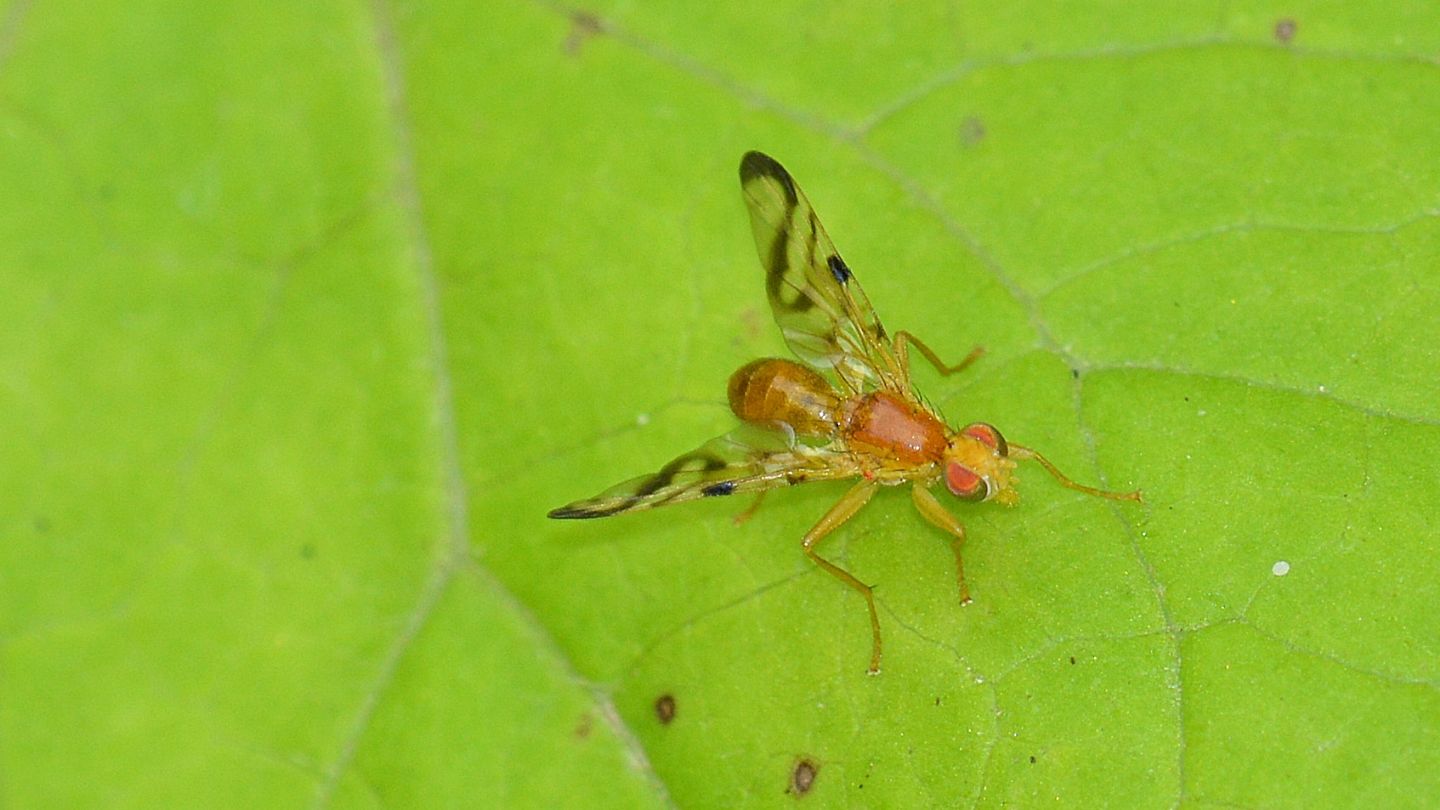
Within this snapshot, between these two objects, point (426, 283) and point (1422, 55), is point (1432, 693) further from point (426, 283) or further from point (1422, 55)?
point (426, 283)

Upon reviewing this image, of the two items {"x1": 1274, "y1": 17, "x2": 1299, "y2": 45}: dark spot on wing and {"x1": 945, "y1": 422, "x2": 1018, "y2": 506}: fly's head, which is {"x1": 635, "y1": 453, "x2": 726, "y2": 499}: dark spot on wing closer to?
{"x1": 945, "y1": 422, "x2": 1018, "y2": 506}: fly's head

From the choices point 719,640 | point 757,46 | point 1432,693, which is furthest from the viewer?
point 757,46

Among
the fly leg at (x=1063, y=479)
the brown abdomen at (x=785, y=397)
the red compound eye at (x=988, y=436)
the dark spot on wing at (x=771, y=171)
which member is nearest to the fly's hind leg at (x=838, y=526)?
the brown abdomen at (x=785, y=397)

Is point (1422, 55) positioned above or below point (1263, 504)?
above

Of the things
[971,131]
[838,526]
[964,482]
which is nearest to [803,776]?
[838,526]

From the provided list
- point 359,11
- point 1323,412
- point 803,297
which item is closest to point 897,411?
point 803,297

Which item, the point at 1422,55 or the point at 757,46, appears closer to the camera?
the point at 1422,55

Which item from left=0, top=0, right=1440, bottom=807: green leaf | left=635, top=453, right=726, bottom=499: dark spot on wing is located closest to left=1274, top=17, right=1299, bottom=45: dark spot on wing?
left=0, top=0, right=1440, bottom=807: green leaf

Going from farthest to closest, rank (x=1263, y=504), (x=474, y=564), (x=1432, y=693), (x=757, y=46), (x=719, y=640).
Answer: (x=757, y=46), (x=474, y=564), (x=719, y=640), (x=1263, y=504), (x=1432, y=693)
